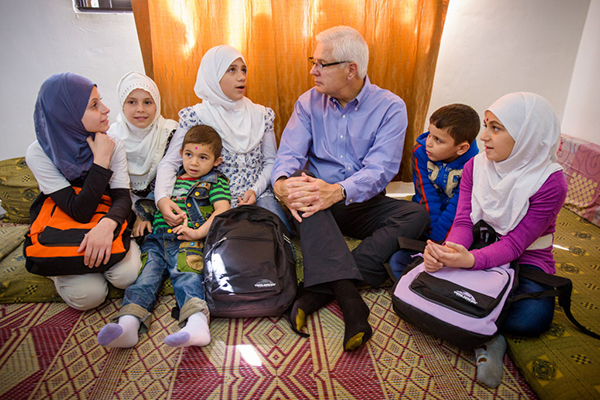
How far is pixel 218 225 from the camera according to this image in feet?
5.34

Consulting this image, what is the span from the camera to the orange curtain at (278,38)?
2.08m

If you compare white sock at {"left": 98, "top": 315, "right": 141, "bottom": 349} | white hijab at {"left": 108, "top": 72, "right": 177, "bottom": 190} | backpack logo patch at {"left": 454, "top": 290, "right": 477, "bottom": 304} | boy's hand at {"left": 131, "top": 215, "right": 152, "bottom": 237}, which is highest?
white hijab at {"left": 108, "top": 72, "right": 177, "bottom": 190}

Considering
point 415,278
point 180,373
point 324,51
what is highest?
point 324,51

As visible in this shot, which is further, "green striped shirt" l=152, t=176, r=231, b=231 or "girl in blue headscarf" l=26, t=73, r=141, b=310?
"green striped shirt" l=152, t=176, r=231, b=231

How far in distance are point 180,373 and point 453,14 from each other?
2.66 metres

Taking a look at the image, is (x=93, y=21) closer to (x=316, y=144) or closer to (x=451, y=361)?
(x=316, y=144)

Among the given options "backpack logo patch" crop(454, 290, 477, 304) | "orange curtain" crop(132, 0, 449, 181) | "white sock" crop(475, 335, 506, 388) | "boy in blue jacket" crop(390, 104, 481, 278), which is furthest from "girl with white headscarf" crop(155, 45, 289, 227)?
"white sock" crop(475, 335, 506, 388)

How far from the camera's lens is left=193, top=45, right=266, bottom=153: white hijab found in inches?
73.9

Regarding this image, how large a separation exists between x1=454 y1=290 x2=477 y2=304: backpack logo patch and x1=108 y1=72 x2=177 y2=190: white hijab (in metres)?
1.63

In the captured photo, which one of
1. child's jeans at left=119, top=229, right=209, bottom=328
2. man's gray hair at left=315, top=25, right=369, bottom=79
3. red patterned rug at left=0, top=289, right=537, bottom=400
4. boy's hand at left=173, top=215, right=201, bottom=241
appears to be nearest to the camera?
red patterned rug at left=0, top=289, right=537, bottom=400

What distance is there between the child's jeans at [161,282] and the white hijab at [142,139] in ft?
1.21

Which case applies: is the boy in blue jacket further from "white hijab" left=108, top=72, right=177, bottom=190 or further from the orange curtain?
"white hijab" left=108, top=72, right=177, bottom=190

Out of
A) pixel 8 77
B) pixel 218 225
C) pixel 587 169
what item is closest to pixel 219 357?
pixel 218 225

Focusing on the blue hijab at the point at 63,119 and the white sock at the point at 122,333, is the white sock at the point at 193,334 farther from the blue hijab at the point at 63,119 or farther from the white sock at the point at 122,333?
the blue hijab at the point at 63,119
